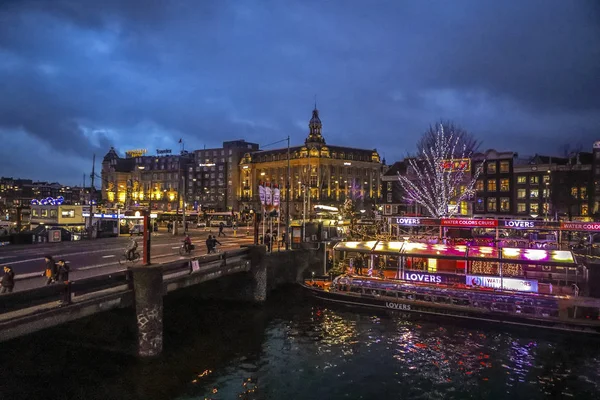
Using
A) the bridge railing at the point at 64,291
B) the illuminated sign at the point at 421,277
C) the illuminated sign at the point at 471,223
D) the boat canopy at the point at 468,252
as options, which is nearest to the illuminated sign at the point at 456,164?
the illuminated sign at the point at 471,223

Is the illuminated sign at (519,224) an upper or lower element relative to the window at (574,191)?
lower

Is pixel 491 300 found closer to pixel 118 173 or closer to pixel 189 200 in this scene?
pixel 189 200

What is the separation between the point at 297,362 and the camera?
2303 centimetres

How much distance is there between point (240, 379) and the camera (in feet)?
67.8

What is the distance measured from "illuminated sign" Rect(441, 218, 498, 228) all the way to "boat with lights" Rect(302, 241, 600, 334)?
186 cm

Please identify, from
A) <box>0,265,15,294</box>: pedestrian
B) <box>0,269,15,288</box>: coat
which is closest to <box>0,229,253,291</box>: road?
<box>0,265,15,294</box>: pedestrian

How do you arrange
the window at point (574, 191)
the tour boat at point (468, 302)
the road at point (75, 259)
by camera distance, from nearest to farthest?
the road at point (75, 259)
the tour boat at point (468, 302)
the window at point (574, 191)

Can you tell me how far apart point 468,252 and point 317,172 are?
12224 centimetres

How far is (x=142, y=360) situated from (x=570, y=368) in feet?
65.6

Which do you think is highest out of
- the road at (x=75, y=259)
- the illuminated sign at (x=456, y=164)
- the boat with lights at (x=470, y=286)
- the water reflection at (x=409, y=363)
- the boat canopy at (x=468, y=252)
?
the illuminated sign at (x=456, y=164)

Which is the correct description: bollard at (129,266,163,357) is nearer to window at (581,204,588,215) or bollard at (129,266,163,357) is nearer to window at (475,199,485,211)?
window at (475,199,485,211)

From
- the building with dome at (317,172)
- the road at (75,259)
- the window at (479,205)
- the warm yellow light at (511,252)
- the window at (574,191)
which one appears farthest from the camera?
the building with dome at (317,172)

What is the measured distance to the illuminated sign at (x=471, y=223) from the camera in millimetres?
Answer: 34375

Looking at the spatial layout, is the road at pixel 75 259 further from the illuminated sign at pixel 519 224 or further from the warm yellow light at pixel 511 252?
the illuminated sign at pixel 519 224
